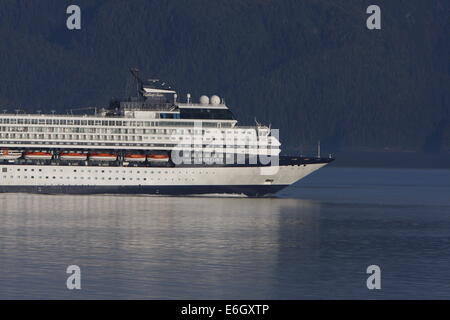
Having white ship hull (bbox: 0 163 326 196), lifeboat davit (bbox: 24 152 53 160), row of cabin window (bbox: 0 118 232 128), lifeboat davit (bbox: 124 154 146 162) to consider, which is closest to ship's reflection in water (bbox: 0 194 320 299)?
white ship hull (bbox: 0 163 326 196)

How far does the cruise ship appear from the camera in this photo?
410ft

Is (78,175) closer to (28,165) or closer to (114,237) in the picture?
(28,165)

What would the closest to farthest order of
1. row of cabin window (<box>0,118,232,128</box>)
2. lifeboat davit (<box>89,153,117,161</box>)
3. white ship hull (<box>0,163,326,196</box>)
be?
white ship hull (<box>0,163,326,196</box>) → lifeboat davit (<box>89,153,117,161</box>) → row of cabin window (<box>0,118,232,128</box>)

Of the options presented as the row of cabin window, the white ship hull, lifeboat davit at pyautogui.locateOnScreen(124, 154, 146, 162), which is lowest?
the white ship hull

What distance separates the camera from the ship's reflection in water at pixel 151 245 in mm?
66812

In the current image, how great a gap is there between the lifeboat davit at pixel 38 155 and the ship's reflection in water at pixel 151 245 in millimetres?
4311

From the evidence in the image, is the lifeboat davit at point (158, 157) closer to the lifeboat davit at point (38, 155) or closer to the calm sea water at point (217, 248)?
the calm sea water at point (217, 248)

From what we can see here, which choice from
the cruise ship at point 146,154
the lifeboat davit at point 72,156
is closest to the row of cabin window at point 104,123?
the cruise ship at point 146,154

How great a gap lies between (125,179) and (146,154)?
13.9ft

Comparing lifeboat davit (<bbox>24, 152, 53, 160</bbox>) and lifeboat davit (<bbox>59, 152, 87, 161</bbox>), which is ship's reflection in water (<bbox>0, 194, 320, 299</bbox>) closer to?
lifeboat davit (<bbox>24, 152, 53, 160</bbox>)

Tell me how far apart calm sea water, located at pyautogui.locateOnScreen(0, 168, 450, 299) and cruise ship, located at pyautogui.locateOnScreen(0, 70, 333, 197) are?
5.78 ft
